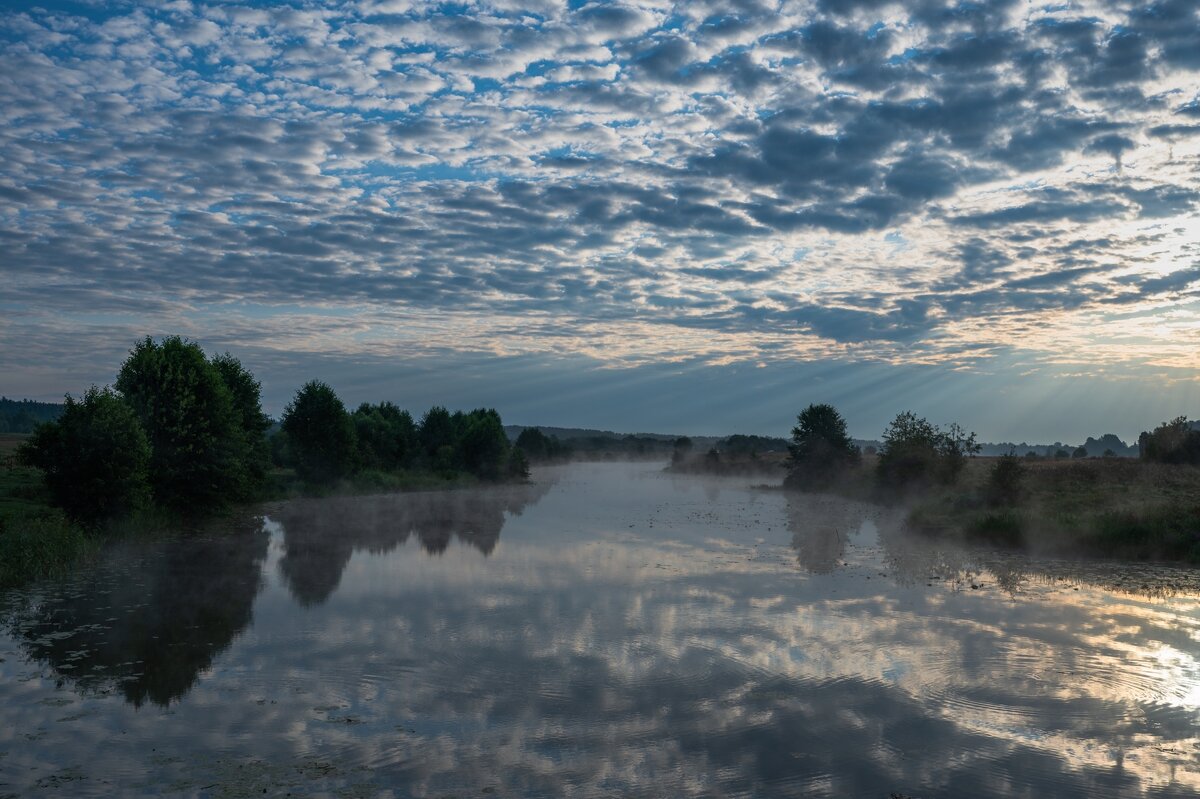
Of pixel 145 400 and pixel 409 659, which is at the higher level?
pixel 145 400

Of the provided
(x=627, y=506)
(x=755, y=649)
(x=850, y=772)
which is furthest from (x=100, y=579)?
(x=627, y=506)

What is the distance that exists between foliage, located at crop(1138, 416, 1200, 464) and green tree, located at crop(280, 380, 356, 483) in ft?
191

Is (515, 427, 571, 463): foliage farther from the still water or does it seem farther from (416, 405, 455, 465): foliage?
the still water

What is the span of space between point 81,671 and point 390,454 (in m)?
75.6

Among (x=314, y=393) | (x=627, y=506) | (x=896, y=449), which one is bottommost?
(x=627, y=506)

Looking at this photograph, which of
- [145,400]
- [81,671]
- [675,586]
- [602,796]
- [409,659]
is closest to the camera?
[602,796]

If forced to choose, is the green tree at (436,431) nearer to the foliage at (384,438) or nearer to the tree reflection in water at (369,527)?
the foliage at (384,438)

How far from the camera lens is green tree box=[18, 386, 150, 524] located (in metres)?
30.1

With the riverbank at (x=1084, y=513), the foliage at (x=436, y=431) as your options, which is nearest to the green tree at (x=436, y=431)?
the foliage at (x=436, y=431)

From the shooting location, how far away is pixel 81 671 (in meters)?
15.2

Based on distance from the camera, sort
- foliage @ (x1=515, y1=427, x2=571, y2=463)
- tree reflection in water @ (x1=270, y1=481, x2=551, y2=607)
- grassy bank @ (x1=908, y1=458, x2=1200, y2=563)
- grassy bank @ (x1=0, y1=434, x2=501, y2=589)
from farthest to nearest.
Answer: foliage @ (x1=515, y1=427, x2=571, y2=463) < grassy bank @ (x1=908, y1=458, x2=1200, y2=563) < tree reflection in water @ (x1=270, y1=481, x2=551, y2=607) < grassy bank @ (x1=0, y1=434, x2=501, y2=589)

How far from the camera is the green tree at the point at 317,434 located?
67.7 metres

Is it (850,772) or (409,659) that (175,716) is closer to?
(409,659)

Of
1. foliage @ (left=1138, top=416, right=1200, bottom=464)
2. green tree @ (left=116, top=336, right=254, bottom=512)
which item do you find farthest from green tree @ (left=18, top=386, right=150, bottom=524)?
foliage @ (left=1138, top=416, right=1200, bottom=464)
